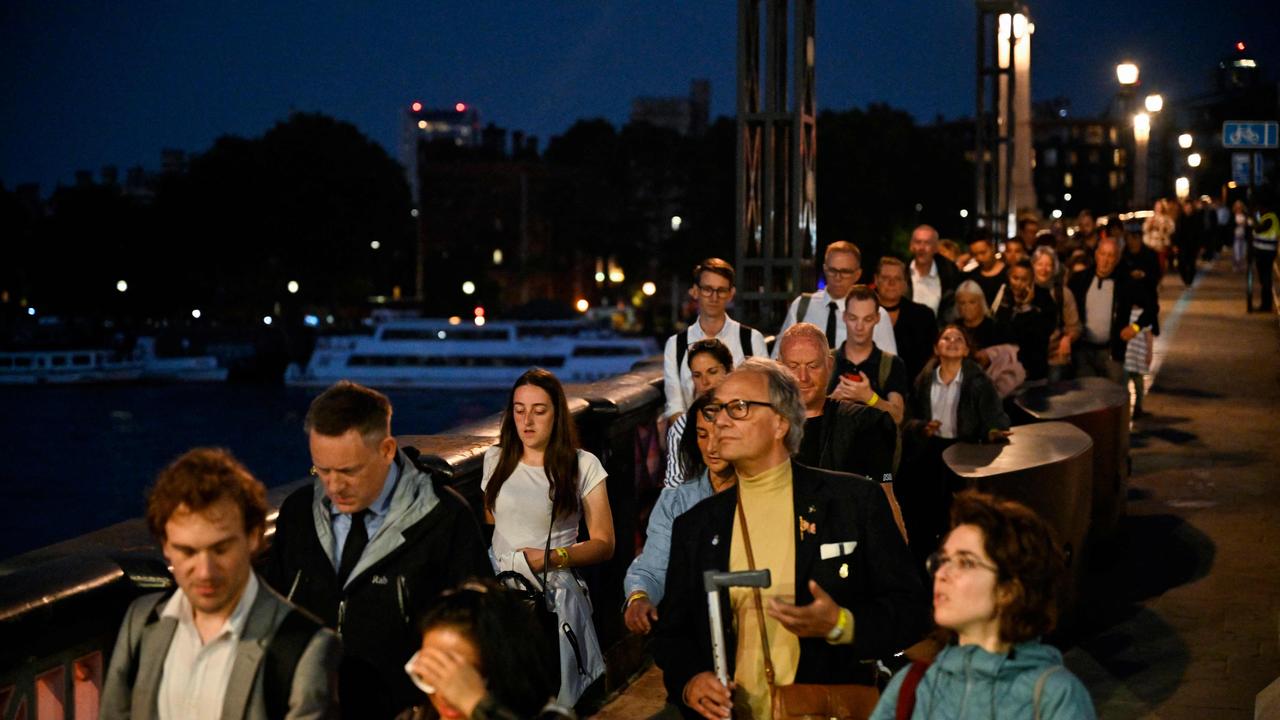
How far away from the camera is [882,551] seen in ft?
13.7

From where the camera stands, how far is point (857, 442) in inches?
221

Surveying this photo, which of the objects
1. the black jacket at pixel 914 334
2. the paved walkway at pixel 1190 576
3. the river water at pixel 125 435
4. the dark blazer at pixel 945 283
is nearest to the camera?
the paved walkway at pixel 1190 576

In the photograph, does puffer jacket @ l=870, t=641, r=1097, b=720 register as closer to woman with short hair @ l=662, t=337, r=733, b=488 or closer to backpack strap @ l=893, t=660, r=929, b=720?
backpack strap @ l=893, t=660, r=929, b=720

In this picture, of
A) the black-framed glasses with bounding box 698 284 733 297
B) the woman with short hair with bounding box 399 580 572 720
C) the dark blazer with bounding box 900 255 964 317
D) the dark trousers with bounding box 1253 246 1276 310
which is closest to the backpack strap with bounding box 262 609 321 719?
the woman with short hair with bounding box 399 580 572 720

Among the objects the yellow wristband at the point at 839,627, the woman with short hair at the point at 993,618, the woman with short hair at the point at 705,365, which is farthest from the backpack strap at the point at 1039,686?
the woman with short hair at the point at 705,365

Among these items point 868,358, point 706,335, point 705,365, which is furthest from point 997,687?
point 706,335

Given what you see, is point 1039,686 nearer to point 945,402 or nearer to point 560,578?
point 560,578

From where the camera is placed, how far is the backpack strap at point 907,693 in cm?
346

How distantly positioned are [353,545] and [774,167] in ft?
33.8

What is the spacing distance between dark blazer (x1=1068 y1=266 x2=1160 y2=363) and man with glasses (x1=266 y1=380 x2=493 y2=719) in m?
10.1

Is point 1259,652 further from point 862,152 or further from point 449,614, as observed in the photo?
point 862,152

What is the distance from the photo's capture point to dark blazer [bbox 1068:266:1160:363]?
1316 cm

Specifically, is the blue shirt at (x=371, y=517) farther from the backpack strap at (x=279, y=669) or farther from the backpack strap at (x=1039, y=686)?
the backpack strap at (x=1039, y=686)

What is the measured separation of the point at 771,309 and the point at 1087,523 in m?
5.74
